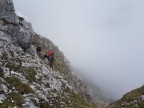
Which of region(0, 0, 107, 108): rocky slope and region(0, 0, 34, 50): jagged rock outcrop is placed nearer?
region(0, 0, 107, 108): rocky slope

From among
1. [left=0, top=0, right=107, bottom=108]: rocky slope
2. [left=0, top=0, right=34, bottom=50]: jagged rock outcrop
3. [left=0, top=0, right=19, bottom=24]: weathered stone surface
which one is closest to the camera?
[left=0, top=0, right=107, bottom=108]: rocky slope

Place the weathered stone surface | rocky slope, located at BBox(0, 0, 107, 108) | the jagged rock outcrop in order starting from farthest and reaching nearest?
the weathered stone surface
the jagged rock outcrop
rocky slope, located at BBox(0, 0, 107, 108)

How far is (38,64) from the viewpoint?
5625 centimetres

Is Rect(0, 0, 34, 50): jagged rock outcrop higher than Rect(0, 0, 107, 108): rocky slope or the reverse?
higher

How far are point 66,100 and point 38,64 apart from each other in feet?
28.1

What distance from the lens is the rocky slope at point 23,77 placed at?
143 ft

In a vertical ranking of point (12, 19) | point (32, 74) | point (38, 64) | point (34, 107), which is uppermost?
point (12, 19)

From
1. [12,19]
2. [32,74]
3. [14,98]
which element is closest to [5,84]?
[14,98]

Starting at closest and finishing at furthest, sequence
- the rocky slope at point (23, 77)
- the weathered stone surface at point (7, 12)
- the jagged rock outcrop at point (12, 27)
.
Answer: the rocky slope at point (23, 77)
the jagged rock outcrop at point (12, 27)
the weathered stone surface at point (7, 12)

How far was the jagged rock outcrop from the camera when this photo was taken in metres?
60.8

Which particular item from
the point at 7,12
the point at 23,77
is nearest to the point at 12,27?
the point at 7,12

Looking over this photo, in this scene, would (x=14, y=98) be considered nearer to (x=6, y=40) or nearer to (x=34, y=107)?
(x=34, y=107)

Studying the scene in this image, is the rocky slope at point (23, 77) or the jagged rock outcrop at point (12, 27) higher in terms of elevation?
the jagged rock outcrop at point (12, 27)

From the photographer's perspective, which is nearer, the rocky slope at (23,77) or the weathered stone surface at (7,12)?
the rocky slope at (23,77)
